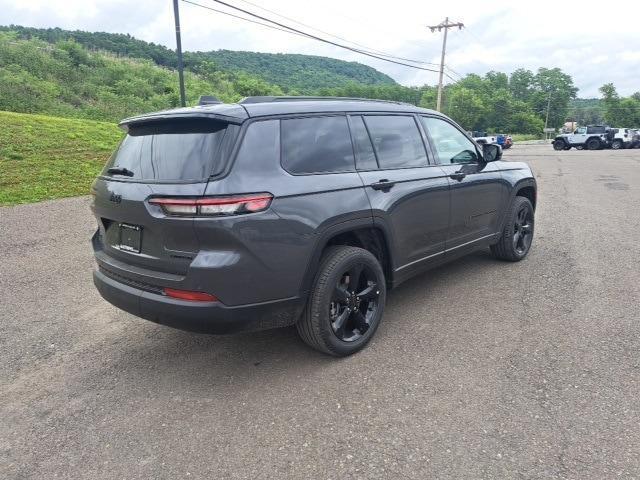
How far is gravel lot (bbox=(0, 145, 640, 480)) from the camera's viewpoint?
238 centimetres

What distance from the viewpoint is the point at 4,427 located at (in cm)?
270

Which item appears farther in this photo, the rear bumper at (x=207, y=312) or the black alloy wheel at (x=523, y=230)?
the black alloy wheel at (x=523, y=230)

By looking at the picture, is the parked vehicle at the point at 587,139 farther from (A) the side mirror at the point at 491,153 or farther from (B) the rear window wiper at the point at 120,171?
(B) the rear window wiper at the point at 120,171

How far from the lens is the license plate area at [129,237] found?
3004mm

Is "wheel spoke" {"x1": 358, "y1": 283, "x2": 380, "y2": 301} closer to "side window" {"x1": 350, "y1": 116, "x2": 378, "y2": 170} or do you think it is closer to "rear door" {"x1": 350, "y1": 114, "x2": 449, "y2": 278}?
"rear door" {"x1": 350, "y1": 114, "x2": 449, "y2": 278}

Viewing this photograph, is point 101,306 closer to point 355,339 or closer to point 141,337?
point 141,337

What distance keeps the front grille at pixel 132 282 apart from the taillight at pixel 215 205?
501 millimetres

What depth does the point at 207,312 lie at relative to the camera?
275 cm

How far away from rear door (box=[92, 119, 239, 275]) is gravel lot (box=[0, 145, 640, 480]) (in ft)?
2.71

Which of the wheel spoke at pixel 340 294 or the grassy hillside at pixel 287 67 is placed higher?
the grassy hillside at pixel 287 67

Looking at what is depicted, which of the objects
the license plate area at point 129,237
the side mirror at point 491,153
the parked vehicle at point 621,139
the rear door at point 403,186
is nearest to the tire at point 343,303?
the rear door at point 403,186

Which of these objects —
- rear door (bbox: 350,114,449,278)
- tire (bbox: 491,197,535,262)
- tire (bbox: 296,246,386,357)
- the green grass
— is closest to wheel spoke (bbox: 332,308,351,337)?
tire (bbox: 296,246,386,357)

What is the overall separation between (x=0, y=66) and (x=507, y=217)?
32620 mm

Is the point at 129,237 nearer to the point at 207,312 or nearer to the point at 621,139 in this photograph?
the point at 207,312
